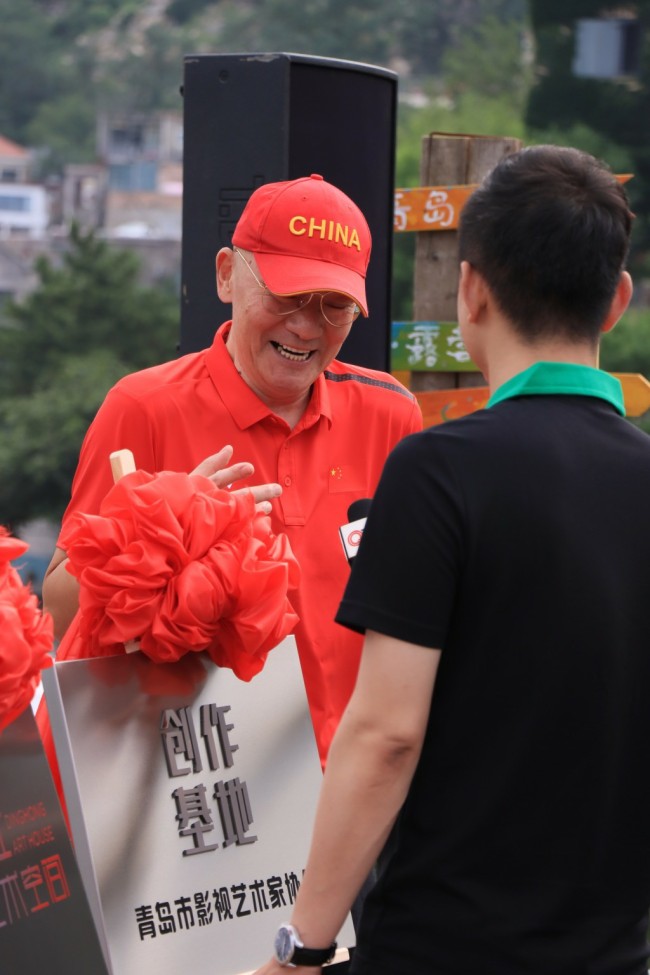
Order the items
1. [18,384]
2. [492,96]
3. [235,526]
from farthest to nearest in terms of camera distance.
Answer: [492,96], [18,384], [235,526]

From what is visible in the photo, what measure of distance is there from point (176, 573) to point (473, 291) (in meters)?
0.51

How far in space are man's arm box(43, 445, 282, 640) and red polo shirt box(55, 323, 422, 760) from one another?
10 cm

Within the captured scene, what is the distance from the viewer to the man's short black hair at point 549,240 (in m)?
1.40

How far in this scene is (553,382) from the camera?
4.63 ft

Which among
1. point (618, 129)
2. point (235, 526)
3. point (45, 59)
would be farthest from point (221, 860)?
point (45, 59)

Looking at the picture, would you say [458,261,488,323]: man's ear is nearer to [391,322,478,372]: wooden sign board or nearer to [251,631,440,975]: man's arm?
[251,631,440,975]: man's arm

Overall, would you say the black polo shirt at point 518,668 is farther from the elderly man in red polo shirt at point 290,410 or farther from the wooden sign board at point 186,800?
the elderly man in red polo shirt at point 290,410

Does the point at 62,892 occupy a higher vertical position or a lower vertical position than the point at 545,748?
lower

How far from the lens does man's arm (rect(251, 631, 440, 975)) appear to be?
1.36 meters

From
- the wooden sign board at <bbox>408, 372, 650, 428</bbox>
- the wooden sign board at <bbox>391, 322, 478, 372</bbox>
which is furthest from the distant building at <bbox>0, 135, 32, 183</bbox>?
the wooden sign board at <bbox>408, 372, 650, 428</bbox>

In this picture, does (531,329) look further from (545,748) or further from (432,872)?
(432,872)

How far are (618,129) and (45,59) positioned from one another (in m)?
51.8

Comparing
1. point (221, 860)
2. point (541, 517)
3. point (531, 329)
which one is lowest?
point (221, 860)

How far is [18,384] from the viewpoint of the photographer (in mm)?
35719
